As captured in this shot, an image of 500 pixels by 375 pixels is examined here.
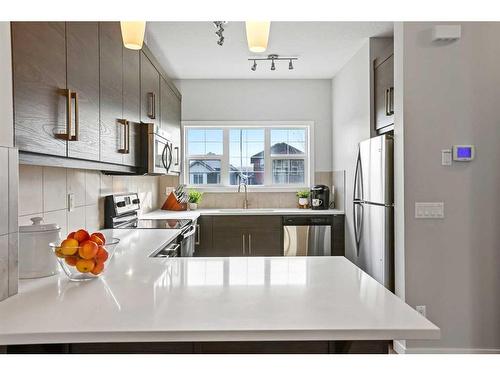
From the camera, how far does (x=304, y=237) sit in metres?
4.55

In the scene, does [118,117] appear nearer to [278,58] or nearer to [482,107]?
[482,107]

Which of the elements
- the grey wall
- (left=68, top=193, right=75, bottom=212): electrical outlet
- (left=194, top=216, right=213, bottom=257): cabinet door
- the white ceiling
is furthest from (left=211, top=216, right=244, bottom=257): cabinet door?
the grey wall

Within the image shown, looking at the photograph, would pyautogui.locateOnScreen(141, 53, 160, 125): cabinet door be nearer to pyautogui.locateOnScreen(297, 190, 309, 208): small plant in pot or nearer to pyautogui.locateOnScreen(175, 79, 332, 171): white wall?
pyautogui.locateOnScreen(175, 79, 332, 171): white wall

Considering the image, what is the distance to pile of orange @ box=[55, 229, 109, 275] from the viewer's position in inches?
56.0

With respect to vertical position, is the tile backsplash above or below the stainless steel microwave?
below

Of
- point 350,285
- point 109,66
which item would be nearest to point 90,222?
point 109,66

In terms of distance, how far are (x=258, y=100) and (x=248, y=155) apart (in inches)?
28.1

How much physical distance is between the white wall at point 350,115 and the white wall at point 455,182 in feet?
3.91

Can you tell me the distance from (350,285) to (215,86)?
164 inches

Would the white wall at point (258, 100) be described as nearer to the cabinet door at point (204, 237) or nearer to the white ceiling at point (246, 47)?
the white ceiling at point (246, 47)

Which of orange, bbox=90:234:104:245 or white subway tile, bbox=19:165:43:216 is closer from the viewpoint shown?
orange, bbox=90:234:104:245

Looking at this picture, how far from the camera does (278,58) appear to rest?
434 cm

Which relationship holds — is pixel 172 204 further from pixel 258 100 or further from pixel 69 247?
pixel 69 247

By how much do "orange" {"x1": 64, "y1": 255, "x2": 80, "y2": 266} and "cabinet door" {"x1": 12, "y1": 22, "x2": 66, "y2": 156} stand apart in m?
0.36
